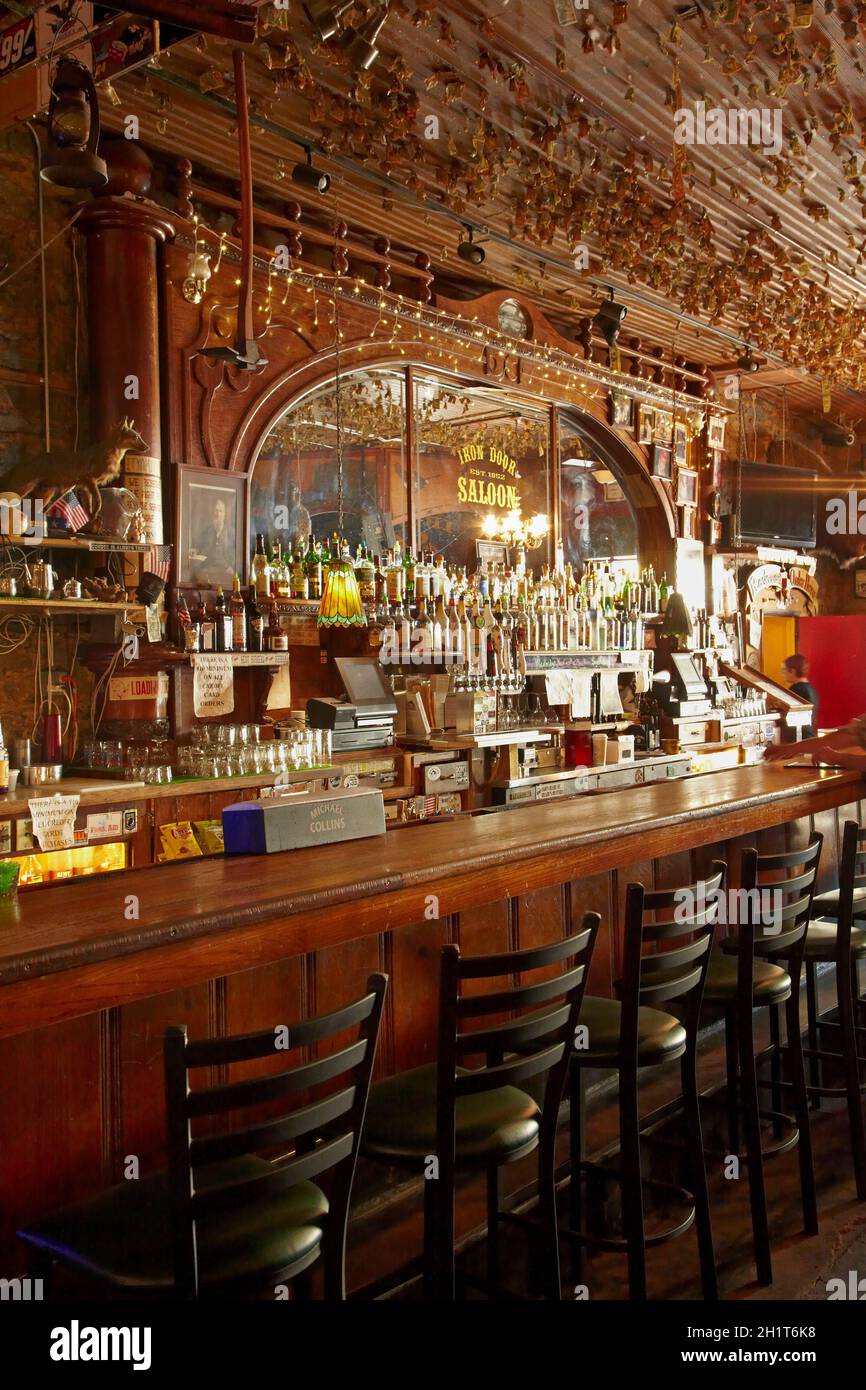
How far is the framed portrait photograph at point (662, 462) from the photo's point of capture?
9.15m

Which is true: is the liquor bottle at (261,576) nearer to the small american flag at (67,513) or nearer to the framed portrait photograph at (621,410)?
the small american flag at (67,513)

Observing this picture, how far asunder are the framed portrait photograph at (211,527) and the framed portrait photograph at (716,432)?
222 inches

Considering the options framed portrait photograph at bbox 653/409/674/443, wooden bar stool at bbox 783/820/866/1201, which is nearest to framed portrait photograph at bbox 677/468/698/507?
framed portrait photograph at bbox 653/409/674/443

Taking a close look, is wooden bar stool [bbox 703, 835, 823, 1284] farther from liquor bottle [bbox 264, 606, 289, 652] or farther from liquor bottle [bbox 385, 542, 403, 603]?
liquor bottle [bbox 385, 542, 403, 603]

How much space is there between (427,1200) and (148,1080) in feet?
2.05

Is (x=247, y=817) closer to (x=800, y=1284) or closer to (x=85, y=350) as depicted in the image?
(x=800, y=1284)

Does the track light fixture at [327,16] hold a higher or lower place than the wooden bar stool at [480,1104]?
higher

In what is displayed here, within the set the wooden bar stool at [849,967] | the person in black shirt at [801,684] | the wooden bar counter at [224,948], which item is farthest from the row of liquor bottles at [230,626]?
the person in black shirt at [801,684]

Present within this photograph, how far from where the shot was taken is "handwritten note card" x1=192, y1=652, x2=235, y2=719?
5395 mm

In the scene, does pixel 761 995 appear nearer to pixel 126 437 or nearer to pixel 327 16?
pixel 126 437
